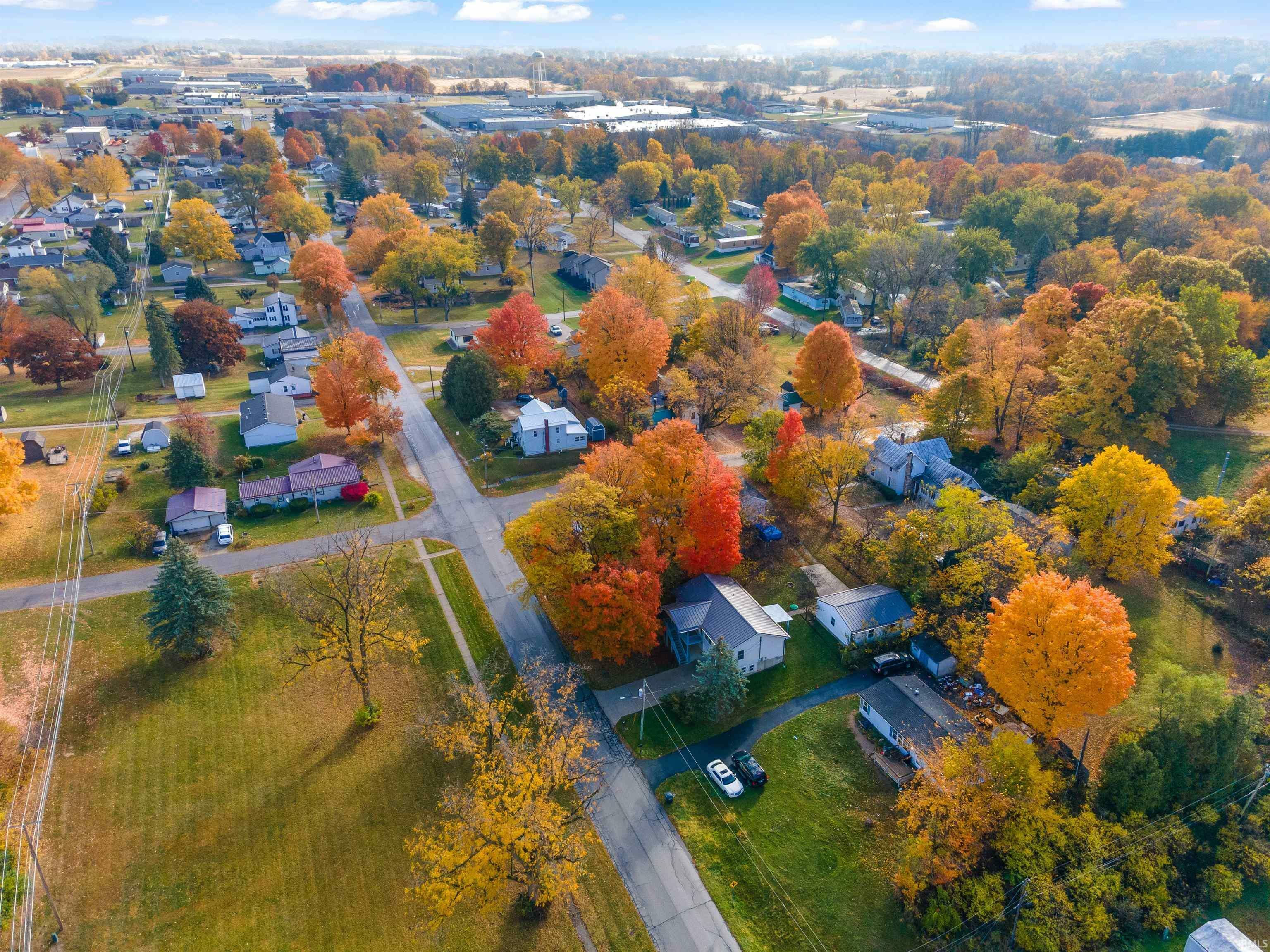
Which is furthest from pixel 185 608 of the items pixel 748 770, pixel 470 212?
pixel 470 212

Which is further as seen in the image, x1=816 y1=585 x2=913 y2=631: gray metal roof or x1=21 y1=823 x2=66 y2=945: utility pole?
x1=816 y1=585 x2=913 y2=631: gray metal roof

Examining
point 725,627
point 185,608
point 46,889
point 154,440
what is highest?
point 185,608

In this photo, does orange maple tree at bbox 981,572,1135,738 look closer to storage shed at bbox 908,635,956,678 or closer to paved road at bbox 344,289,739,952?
storage shed at bbox 908,635,956,678

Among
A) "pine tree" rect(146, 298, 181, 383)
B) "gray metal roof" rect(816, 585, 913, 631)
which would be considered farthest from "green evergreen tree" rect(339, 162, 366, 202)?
"gray metal roof" rect(816, 585, 913, 631)

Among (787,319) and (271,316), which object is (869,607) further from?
(271,316)

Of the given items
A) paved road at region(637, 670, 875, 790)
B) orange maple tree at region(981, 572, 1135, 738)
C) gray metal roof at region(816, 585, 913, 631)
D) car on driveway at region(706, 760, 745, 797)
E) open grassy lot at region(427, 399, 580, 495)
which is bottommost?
paved road at region(637, 670, 875, 790)

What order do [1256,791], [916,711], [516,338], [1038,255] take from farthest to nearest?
[1038,255] < [516,338] < [916,711] < [1256,791]

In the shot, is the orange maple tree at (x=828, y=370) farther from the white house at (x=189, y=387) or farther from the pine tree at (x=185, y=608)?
the white house at (x=189, y=387)
